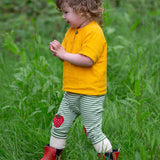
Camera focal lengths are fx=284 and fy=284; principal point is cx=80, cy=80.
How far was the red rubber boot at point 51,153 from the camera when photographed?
2.07 m

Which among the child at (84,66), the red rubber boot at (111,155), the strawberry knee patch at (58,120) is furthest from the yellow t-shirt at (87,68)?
the red rubber boot at (111,155)

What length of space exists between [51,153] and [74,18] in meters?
0.98

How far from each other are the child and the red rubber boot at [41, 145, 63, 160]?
6.6 inches

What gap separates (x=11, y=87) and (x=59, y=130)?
1.00 metres

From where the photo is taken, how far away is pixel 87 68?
74.6 inches

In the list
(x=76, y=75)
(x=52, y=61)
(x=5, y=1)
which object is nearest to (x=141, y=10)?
(x=52, y=61)

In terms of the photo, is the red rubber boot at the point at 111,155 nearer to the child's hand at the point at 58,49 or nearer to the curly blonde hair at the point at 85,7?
the child's hand at the point at 58,49

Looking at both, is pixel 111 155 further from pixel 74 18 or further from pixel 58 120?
pixel 74 18

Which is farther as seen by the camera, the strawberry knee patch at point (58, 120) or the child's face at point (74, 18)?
the strawberry knee patch at point (58, 120)

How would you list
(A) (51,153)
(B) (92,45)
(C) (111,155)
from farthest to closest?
1. (A) (51,153)
2. (C) (111,155)
3. (B) (92,45)

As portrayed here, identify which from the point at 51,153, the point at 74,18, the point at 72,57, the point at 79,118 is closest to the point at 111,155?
the point at 51,153

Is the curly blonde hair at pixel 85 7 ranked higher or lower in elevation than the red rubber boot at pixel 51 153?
higher

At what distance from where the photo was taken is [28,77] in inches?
108

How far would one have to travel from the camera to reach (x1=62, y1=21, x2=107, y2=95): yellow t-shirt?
1.83 m
